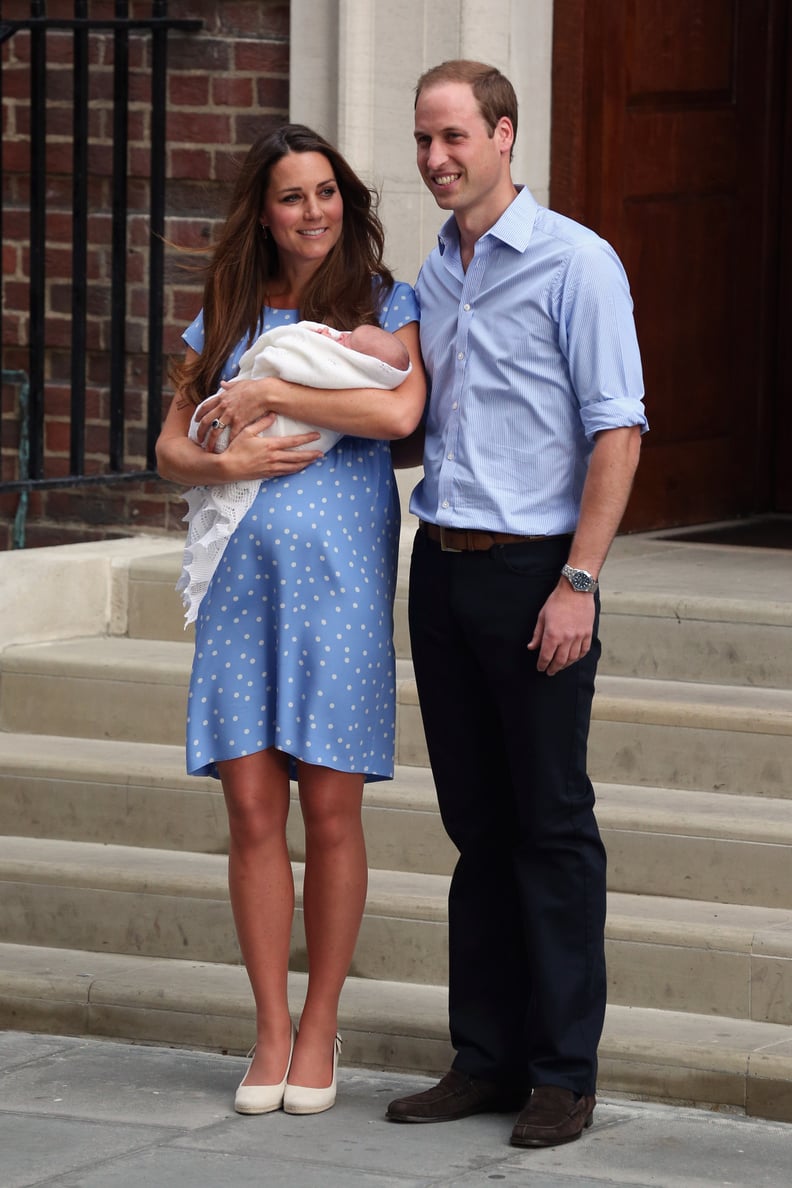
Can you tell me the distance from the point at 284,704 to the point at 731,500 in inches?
142

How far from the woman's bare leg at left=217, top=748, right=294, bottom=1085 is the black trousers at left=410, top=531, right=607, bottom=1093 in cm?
31

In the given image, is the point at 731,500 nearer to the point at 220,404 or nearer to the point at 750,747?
the point at 750,747

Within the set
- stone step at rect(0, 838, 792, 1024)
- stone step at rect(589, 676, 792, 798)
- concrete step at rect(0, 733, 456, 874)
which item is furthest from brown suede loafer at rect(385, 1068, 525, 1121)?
stone step at rect(589, 676, 792, 798)

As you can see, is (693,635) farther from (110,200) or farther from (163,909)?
(110,200)

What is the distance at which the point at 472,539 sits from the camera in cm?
376

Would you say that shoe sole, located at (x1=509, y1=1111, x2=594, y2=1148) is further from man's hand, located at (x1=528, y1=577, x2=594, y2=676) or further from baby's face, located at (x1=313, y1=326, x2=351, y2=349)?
baby's face, located at (x1=313, y1=326, x2=351, y2=349)

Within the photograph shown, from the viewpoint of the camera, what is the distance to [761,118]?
23.3ft

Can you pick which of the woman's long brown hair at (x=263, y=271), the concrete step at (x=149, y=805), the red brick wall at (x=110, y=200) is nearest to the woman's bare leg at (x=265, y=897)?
the woman's long brown hair at (x=263, y=271)

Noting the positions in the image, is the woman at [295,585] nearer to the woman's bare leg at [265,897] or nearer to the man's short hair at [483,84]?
the woman's bare leg at [265,897]

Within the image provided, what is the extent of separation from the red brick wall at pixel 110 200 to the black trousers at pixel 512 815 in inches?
103

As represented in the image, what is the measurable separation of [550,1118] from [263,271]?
5.33ft

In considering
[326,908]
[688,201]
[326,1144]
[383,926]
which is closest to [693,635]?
[383,926]

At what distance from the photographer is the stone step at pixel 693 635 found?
5.21 meters

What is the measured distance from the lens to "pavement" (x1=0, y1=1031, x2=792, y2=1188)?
366 centimetres
